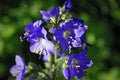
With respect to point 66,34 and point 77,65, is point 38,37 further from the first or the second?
point 77,65

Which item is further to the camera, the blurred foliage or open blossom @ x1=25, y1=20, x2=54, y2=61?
the blurred foliage

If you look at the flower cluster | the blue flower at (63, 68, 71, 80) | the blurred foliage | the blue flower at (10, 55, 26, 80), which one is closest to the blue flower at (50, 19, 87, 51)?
the flower cluster

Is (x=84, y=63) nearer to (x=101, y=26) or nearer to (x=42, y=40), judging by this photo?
(x=42, y=40)

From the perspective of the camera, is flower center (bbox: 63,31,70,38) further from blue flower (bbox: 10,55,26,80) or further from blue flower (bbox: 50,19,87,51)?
blue flower (bbox: 10,55,26,80)

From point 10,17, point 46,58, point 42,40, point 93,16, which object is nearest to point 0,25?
point 10,17

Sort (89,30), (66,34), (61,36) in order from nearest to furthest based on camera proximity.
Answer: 1. (61,36)
2. (66,34)
3. (89,30)

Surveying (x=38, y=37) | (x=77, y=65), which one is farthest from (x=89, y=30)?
(x=38, y=37)
